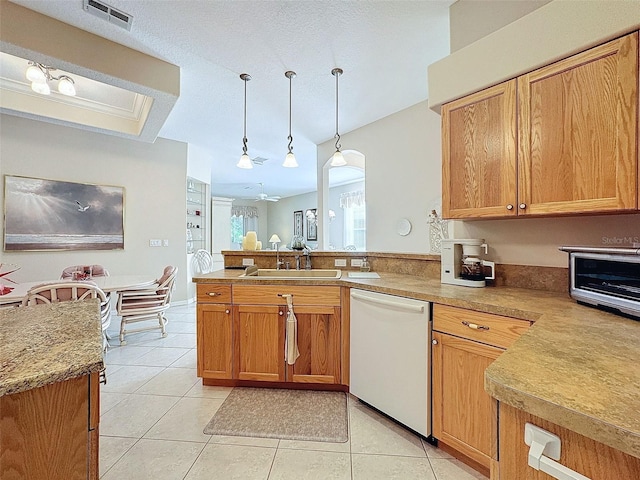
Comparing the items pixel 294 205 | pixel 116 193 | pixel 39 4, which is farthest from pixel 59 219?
pixel 294 205

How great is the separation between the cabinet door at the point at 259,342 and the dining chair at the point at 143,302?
5.18 ft

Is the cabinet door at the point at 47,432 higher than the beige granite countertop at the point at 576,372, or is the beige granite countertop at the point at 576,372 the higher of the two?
the beige granite countertop at the point at 576,372

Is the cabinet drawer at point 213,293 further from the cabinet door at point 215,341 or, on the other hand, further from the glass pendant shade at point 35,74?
the glass pendant shade at point 35,74

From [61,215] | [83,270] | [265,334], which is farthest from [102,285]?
[265,334]

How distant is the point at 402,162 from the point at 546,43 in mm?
2126

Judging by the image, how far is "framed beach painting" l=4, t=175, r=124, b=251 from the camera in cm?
348

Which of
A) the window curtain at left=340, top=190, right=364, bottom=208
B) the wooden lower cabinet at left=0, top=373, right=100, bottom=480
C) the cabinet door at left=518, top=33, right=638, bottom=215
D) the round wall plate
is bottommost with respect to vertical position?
the wooden lower cabinet at left=0, top=373, right=100, bottom=480

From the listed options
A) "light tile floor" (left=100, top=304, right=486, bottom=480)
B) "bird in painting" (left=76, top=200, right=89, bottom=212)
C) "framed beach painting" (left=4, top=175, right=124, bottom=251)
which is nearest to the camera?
"light tile floor" (left=100, top=304, right=486, bottom=480)

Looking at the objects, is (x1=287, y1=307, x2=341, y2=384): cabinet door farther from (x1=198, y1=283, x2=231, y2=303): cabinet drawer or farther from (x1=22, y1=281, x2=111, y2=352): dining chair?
(x1=22, y1=281, x2=111, y2=352): dining chair

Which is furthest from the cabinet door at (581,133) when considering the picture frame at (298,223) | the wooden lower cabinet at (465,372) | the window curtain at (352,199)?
the picture frame at (298,223)

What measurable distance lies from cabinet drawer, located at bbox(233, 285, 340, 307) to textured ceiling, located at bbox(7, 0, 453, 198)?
6.19 feet

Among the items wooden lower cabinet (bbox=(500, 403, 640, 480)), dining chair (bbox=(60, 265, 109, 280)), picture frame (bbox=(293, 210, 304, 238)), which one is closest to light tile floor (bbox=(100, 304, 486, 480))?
wooden lower cabinet (bbox=(500, 403, 640, 480))

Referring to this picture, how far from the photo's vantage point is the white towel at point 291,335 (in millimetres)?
2105

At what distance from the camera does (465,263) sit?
1855mm
